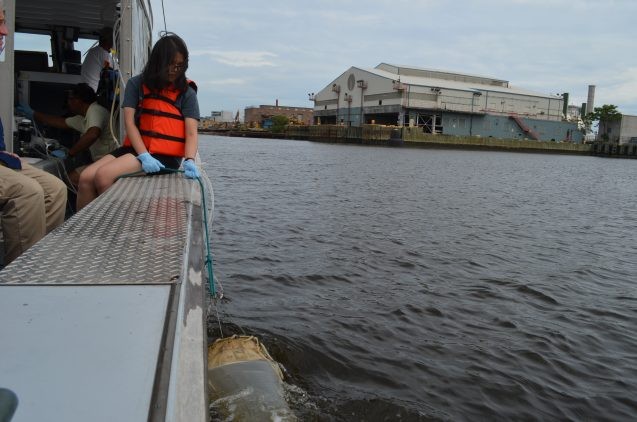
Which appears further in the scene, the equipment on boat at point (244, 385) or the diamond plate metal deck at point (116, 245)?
the equipment on boat at point (244, 385)

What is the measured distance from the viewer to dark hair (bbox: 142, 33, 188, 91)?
425 centimetres

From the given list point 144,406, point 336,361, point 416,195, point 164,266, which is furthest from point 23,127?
point 416,195

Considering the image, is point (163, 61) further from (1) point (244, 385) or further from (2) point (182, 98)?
(1) point (244, 385)

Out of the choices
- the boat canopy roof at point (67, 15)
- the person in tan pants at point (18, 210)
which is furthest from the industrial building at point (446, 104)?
the person in tan pants at point (18, 210)

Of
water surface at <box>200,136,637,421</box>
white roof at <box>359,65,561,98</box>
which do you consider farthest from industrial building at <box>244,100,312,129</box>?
water surface at <box>200,136,637,421</box>

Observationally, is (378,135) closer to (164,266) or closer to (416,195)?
(416,195)

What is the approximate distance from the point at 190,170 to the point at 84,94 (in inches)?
120

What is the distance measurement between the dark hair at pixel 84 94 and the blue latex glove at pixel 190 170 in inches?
113

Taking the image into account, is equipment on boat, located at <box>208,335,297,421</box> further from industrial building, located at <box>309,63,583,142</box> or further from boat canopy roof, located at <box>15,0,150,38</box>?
industrial building, located at <box>309,63,583,142</box>

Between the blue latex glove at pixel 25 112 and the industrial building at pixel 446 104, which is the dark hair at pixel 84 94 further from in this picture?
the industrial building at pixel 446 104

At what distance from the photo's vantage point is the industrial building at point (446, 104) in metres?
71.2

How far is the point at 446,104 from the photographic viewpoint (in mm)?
72312

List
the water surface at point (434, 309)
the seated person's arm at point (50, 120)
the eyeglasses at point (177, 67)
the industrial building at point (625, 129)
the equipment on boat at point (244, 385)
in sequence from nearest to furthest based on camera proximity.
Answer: the equipment on boat at point (244, 385)
the eyeglasses at point (177, 67)
the water surface at point (434, 309)
the seated person's arm at point (50, 120)
the industrial building at point (625, 129)

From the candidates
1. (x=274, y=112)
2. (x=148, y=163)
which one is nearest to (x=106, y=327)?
(x=148, y=163)
